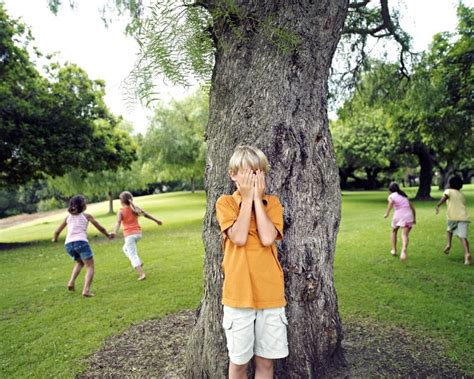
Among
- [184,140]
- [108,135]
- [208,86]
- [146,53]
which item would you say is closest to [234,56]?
[208,86]

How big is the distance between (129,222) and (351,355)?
5282 millimetres

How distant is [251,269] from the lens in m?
2.59

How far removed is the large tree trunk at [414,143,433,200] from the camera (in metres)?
24.3

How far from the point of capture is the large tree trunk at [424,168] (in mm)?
24266

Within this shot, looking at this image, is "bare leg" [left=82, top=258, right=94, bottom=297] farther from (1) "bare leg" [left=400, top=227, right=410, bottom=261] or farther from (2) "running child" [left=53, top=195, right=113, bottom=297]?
(1) "bare leg" [left=400, top=227, right=410, bottom=261]

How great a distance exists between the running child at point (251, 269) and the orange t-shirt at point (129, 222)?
5337 mm

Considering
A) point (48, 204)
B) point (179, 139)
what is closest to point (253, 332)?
point (179, 139)

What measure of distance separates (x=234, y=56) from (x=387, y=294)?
4392 millimetres

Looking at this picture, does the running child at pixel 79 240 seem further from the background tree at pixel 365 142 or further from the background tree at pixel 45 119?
the background tree at pixel 365 142

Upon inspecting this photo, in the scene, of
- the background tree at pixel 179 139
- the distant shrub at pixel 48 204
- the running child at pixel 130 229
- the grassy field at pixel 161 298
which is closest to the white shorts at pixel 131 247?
the running child at pixel 130 229

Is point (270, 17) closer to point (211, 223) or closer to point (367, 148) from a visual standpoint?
point (211, 223)

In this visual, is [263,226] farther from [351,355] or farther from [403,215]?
[403,215]

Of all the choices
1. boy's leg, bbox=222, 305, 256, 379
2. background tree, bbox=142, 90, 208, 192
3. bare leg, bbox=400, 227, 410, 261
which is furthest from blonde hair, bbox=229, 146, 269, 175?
background tree, bbox=142, 90, 208, 192

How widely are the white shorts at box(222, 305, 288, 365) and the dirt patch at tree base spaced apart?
910 millimetres
